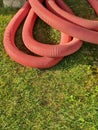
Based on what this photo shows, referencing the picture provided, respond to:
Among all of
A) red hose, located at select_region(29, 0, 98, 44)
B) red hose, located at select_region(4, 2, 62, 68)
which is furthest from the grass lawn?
red hose, located at select_region(29, 0, 98, 44)

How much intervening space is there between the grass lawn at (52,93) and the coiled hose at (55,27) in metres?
0.16

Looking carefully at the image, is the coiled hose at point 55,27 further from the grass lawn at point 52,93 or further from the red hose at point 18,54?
the grass lawn at point 52,93

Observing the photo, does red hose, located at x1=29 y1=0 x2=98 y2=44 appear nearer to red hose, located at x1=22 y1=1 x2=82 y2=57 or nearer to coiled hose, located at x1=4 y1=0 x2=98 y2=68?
coiled hose, located at x1=4 y1=0 x2=98 y2=68

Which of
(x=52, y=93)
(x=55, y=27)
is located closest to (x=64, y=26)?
(x=55, y=27)

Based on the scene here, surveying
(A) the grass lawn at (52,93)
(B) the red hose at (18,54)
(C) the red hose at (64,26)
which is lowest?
(A) the grass lawn at (52,93)

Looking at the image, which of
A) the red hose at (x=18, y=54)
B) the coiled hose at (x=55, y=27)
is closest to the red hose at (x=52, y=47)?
the coiled hose at (x=55, y=27)

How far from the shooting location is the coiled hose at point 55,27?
512 cm

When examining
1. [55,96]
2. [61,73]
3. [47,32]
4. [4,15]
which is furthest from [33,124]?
[4,15]

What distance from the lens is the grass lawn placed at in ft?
15.3

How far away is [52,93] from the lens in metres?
4.97

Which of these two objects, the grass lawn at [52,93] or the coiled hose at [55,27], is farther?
the coiled hose at [55,27]

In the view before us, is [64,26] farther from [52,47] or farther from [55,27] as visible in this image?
[52,47]

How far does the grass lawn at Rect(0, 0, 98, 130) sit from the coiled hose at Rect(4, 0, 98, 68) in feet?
0.54

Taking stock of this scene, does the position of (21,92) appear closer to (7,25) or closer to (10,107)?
(10,107)
